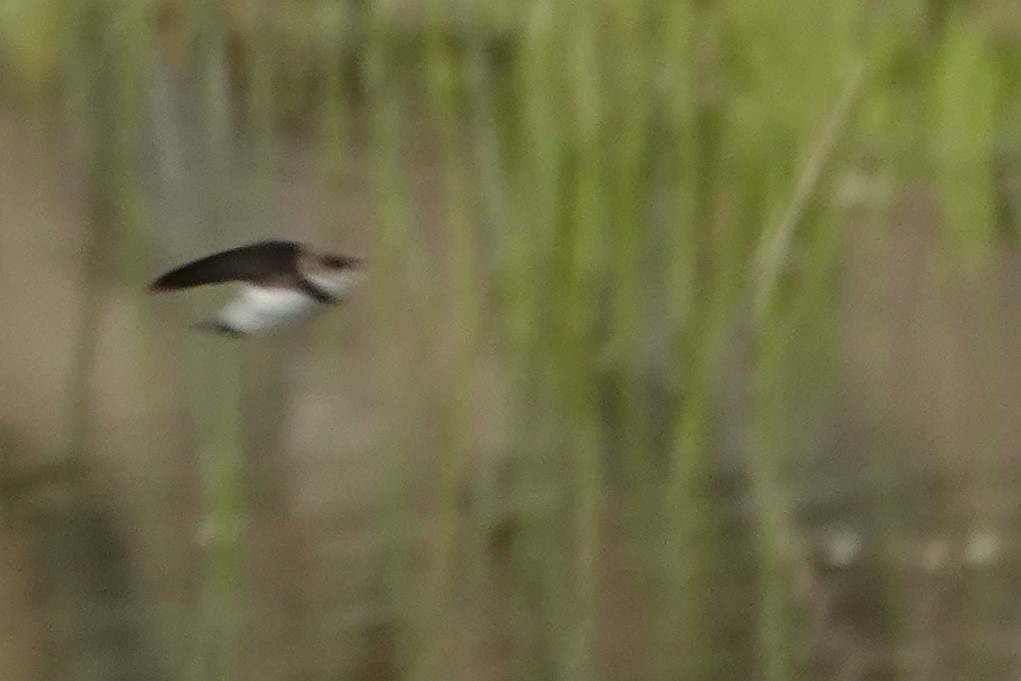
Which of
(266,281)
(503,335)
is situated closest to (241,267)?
(266,281)

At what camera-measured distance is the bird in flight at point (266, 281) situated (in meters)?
0.56

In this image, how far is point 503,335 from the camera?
63 cm

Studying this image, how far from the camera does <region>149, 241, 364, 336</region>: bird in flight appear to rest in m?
0.56

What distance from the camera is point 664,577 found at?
650mm

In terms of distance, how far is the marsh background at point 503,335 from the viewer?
600 mm

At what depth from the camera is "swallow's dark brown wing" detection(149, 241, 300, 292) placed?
1.86 ft

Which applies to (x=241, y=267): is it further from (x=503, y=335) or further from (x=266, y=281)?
(x=503, y=335)

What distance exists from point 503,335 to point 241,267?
165 mm

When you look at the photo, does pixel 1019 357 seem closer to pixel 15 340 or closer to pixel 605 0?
pixel 605 0

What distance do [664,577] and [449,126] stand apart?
32 centimetres

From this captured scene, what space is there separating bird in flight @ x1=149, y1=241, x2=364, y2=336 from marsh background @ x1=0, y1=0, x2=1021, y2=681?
17 millimetres

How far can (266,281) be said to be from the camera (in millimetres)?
562

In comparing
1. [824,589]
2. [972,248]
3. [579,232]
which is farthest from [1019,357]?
[579,232]

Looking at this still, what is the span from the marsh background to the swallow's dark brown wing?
17 millimetres
